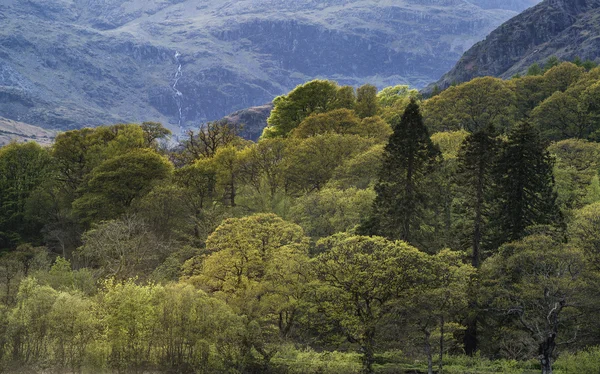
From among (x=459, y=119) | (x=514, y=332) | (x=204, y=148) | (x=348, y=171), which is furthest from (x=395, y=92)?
(x=514, y=332)

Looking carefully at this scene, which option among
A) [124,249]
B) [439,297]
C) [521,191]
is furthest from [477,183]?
[124,249]

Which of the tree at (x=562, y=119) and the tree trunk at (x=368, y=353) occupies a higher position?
the tree at (x=562, y=119)

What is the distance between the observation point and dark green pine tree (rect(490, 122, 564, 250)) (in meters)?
49.5

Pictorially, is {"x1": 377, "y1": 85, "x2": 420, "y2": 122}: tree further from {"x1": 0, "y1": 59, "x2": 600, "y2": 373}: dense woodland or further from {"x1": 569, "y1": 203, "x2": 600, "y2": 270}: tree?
{"x1": 569, "y1": 203, "x2": 600, "y2": 270}: tree

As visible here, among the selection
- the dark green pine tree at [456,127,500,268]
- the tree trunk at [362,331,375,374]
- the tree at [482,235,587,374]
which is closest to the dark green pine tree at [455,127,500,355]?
the dark green pine tree at [456,127,500,268]

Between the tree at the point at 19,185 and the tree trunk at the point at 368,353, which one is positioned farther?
the tree at the point at 19,185

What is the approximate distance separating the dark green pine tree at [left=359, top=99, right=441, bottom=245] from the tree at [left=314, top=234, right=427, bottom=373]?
10.1 m

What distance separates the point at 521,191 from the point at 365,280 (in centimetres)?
1830

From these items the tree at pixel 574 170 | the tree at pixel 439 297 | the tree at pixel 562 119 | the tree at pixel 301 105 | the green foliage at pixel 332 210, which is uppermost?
the tree at pixel 301 105

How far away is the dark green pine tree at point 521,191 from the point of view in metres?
49.5

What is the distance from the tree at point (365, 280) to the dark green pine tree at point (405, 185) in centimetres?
1006

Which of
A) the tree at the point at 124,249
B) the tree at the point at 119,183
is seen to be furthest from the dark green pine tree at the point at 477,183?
the tree at the point at 119,183

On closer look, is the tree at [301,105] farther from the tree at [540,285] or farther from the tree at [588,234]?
the tree at [540,285]

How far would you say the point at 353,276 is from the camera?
1624 inches
